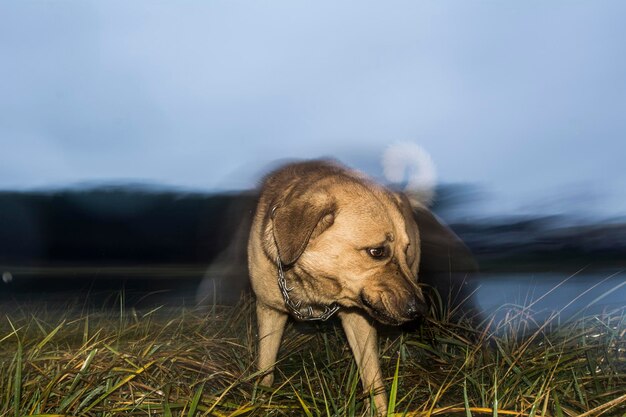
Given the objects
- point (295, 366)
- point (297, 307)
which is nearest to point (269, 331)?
point (295, 366)

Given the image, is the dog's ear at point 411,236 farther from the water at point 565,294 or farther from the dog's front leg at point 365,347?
the water at point 565,294

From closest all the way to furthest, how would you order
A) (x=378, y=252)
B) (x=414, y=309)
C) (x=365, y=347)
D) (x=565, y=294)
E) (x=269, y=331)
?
1. (x=414, y=309)
2. (x=378, y=252)
3. (x=365, y=347)
4. (x=565, y=294)
5. (x=269, y=331)

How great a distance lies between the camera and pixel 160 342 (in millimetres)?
3504

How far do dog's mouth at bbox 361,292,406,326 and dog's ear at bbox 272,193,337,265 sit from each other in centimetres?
41

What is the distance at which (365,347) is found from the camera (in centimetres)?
363

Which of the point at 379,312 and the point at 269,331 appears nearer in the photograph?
the point at 379,312

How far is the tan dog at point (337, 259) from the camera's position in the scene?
3.27m

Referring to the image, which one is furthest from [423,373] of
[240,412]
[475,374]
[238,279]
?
[238,279]

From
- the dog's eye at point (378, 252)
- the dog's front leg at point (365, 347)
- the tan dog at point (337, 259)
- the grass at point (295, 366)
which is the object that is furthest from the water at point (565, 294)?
the dog's eye at point (378, 252)

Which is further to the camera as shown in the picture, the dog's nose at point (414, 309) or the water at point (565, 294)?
the water at point (565, 294)

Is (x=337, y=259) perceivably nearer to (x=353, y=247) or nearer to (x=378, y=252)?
(x=353, y=247)

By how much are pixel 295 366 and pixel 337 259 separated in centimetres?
95

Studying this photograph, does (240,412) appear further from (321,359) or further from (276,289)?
(321,359)

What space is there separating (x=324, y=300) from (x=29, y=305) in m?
1.87
